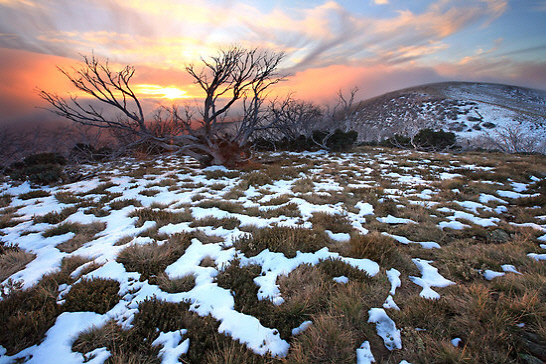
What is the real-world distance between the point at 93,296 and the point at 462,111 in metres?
80.3

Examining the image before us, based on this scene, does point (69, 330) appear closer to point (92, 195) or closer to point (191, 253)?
point (191, 253)

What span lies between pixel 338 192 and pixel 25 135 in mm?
36879

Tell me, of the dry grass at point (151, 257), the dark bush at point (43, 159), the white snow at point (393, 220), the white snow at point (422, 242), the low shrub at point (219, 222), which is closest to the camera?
the dry grass at point (151, 257)

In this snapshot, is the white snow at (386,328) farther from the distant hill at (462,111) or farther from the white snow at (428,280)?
the distant hill at (462,111)

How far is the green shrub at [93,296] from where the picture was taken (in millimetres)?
2623

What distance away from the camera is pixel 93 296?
2750mm

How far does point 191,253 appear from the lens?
3900mm

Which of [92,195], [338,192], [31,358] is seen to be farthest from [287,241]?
[92,195]

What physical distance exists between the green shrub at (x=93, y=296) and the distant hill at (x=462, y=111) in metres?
37.5

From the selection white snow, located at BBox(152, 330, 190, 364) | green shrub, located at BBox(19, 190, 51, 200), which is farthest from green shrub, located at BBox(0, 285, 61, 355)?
green shrub, located at BBox(19, 190, 51, 200)

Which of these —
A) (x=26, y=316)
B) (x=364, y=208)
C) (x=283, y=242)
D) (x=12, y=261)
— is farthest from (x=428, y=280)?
(x=12, y=261)

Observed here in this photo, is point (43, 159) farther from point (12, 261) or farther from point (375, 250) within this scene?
point (375, 250)

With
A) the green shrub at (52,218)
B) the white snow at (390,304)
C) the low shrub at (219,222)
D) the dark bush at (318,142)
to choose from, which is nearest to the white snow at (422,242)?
the white snow at (390,304)

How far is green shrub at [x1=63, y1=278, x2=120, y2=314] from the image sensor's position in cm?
262
